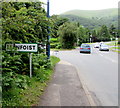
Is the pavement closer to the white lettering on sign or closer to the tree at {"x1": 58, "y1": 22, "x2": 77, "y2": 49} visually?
the white lettering on sign

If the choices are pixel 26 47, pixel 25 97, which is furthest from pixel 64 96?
pixel 26 47

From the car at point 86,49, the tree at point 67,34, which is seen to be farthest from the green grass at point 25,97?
the tree at point 67,34

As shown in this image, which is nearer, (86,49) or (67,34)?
(86,49)

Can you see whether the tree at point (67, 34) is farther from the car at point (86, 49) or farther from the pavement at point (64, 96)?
the pavement at point (64, 96)

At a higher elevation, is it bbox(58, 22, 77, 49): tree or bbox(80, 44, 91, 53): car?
bbox(58, 22, 77, 49): tree

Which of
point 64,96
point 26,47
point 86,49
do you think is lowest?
point 64,96

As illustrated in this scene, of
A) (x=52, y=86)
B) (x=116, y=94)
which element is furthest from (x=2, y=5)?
(x=116, y=94)

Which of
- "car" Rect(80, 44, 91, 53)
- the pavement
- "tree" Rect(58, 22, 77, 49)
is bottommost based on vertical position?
the pavement

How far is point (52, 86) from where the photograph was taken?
5.68 meters

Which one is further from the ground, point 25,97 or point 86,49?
point 86,49

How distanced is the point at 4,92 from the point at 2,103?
0.47 m

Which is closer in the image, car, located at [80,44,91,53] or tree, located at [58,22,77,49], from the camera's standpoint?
car, located at [80,44,91,53]

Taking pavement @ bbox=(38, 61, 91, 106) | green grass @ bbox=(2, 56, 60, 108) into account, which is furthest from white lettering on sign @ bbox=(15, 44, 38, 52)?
pavement @ bbox=(38, 61, 91, 106)

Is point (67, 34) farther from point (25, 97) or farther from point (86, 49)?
point (25, 97)
